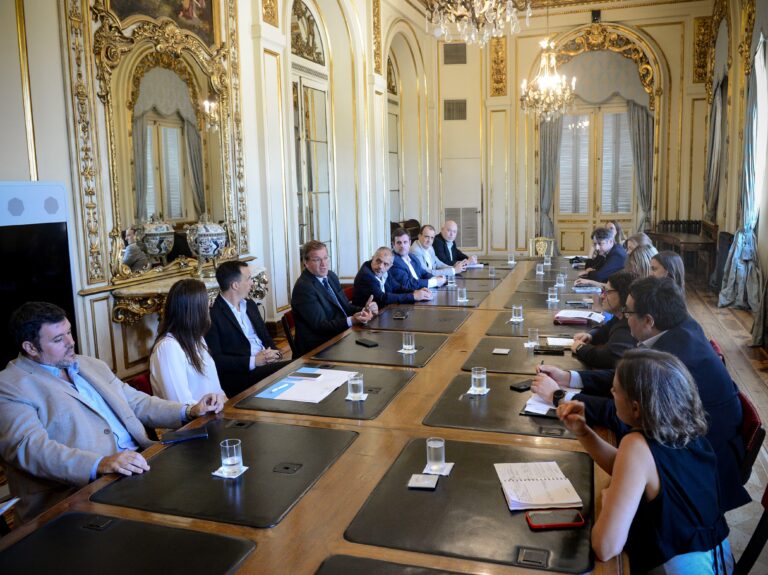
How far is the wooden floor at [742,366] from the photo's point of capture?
9.75 feet

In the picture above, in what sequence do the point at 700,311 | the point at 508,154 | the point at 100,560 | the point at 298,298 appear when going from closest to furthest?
the point at 100,560 < the point at 298,298 < the point at 700,311 < the point at 508,154

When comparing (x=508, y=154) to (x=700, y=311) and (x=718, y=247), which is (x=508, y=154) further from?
(x=700, y=311)

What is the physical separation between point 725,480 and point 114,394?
7.41 feet

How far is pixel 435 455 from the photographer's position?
196 centimetres

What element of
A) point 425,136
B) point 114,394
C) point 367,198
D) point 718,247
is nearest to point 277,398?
point 114,394

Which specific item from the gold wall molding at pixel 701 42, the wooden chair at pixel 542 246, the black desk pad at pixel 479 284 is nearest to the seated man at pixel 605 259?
the black desk pad at pixel 479 284

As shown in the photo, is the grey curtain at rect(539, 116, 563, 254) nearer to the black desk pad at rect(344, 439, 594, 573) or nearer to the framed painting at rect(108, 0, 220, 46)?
the framed painting at rect(108, 0, 220, 46)

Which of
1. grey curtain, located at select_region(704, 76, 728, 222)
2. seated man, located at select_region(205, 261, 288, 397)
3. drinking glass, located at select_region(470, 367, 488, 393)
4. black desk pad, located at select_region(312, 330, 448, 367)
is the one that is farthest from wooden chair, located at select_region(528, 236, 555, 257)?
drinking glass, located at select_region(470, 367, 488, 393)

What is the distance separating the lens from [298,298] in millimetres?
4270

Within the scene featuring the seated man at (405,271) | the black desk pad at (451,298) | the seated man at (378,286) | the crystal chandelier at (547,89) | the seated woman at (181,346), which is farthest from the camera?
the crystal chandelier at (547,89)

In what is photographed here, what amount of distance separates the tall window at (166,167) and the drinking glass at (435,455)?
373cm

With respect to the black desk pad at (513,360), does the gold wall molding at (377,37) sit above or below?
above

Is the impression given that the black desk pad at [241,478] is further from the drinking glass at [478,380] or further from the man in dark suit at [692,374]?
the man in dark suit at [692,374]

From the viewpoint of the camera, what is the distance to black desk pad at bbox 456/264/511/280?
245 inches
